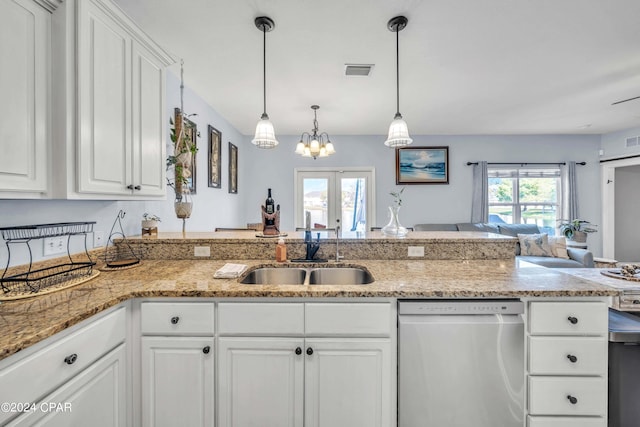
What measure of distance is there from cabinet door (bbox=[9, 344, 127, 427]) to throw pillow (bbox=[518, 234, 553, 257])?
→ 16.7ft

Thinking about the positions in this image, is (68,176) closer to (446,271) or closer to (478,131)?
(446,271)

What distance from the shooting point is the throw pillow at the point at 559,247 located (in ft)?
13.5

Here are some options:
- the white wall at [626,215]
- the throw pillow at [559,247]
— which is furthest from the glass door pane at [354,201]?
the white wall at [626,215]

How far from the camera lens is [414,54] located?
7.77 ft

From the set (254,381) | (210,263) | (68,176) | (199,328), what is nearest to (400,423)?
(254,381)

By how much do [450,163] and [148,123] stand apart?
5.04 meters

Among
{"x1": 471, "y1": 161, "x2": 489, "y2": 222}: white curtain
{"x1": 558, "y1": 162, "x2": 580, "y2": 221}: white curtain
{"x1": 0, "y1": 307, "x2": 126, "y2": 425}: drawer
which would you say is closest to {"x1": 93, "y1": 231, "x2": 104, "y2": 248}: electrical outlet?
{"x1": 0, "y1": 307, "x2": 126, "y2": 425}: drawer

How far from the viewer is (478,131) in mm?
4973

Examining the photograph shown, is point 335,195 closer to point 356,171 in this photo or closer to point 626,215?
point 356,171

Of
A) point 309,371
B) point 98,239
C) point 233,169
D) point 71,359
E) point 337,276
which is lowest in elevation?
point 309,371

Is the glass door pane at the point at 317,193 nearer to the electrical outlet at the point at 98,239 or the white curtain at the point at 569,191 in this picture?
the electrical outlet at the point at 98,239

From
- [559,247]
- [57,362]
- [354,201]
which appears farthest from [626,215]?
[57,362]

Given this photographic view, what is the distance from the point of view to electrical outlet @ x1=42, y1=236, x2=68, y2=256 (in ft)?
4.84

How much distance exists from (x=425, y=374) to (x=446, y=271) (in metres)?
0.60
